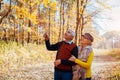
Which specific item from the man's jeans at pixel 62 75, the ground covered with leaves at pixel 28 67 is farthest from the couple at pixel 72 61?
the ground covered with leaves at pixel 28 67

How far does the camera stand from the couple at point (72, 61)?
5000 mm

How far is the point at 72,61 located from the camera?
16.2ft

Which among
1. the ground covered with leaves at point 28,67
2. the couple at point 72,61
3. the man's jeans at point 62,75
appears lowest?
the ground covered with leaves at point 28,67

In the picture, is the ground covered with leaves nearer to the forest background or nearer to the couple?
the forest background

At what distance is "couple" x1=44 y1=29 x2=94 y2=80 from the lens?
16.4ft

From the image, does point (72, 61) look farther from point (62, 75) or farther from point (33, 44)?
point (33, 44)

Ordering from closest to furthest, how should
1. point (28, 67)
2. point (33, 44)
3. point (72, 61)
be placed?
point (72, 61), point (28, 67), point (33, 44)

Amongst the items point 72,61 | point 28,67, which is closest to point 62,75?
point 72,61

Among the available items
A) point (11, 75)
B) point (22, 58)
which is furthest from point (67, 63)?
point (22, 58)

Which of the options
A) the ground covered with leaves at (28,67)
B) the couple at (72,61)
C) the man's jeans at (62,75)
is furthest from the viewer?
the ground covered with leaves at (28,67)

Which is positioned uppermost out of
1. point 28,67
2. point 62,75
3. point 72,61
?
point 72,61

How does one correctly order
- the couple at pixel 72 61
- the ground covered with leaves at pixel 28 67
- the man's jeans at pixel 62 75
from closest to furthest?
the couple at pixel 72 61 < the man's jeans at pixel 62 75 < the ground covered with leaves at pixel 28 67

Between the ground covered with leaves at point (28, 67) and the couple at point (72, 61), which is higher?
the couple at point (72, 61)

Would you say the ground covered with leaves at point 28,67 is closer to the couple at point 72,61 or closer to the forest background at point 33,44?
the forest background at point 33,44
